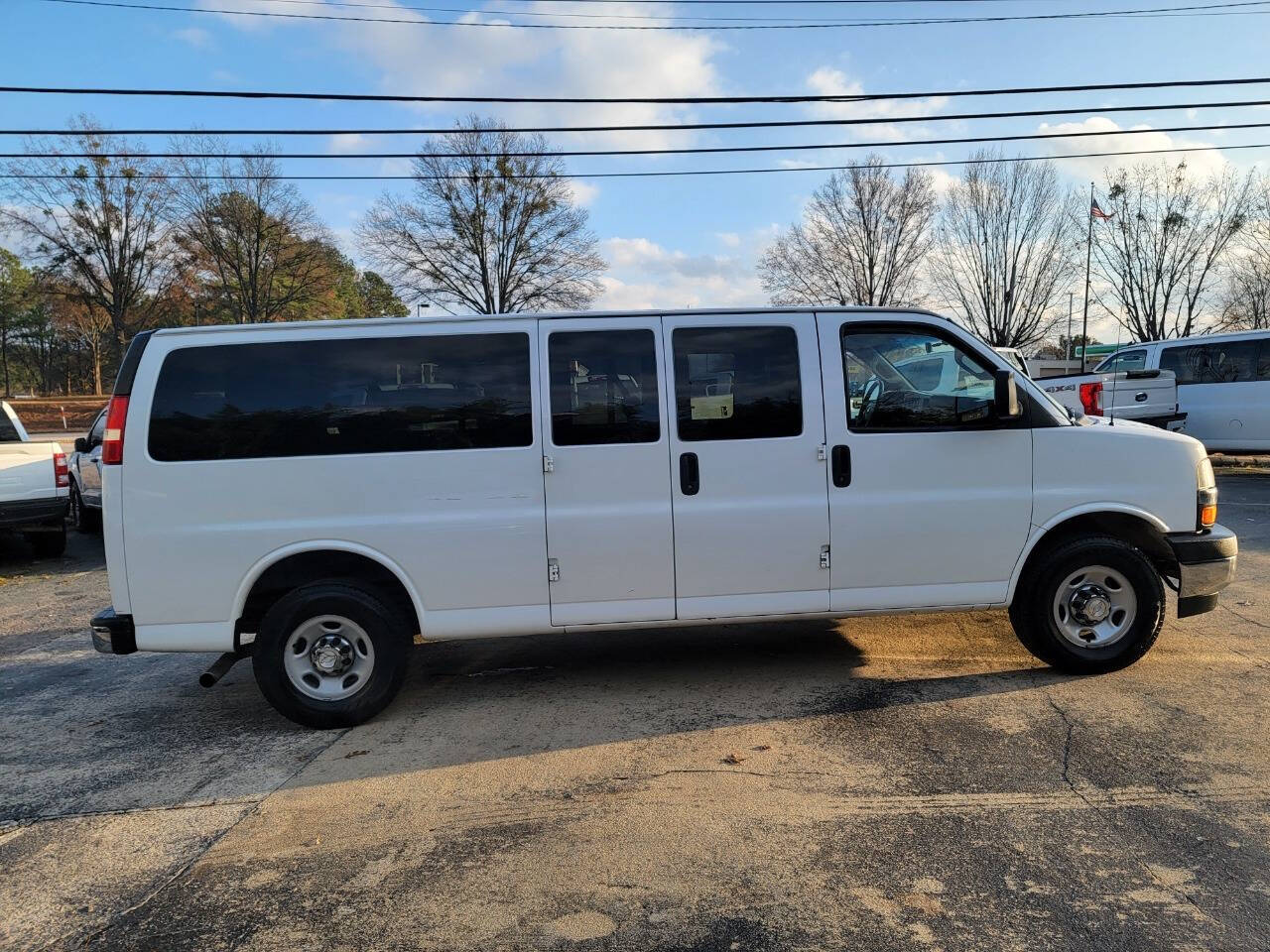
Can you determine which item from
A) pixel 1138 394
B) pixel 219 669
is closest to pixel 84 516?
pixel 219 669

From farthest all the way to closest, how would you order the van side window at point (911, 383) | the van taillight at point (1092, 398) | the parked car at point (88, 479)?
the van taillight at point (1092, 398), the parked car at point (88, 479), the van side window at point (911, 383)

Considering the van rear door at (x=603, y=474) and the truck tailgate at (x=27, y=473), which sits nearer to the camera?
the van rear door at (x=603, y=474)

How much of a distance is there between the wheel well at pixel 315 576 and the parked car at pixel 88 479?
22.7 ft

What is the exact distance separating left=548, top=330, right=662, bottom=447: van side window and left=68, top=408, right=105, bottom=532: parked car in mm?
8064

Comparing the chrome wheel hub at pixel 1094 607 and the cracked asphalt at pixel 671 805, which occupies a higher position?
the chrome wheel hub at pixel 1094 607

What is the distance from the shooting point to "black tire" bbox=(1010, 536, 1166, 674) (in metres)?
4.75

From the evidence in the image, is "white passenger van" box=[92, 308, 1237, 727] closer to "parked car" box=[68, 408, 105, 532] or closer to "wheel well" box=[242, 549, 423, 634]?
"wheel well" box=[242, 549, 423, 634]

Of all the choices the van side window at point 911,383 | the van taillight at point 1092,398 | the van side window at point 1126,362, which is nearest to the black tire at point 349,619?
the van side window at point 911,383

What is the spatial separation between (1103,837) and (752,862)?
1.38 meters

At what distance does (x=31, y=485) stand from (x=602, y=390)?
25.8 ft

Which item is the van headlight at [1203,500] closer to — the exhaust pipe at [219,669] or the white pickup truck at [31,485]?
the exhaust pipe at [219,669]

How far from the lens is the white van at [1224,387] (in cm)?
1379

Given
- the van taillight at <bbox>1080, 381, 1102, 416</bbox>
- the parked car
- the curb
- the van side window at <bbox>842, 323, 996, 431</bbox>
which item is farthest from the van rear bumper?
the curb

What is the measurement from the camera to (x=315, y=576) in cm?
448
